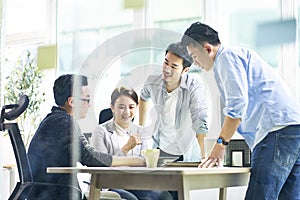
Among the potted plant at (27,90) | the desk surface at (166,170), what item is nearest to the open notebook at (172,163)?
the desk surface at (166,170)

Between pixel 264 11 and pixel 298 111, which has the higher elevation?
pixel 264 11

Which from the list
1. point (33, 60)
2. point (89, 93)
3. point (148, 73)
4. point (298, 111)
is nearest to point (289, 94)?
point (298, 111)

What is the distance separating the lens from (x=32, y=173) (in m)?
1.42

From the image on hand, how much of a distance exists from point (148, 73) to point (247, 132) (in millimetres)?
279

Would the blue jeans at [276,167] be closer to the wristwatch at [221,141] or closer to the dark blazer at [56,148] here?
the wristwatch at [221,141]

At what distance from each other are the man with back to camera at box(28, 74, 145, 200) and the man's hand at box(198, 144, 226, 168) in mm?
279

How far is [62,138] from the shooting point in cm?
143

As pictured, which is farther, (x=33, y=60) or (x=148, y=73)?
(x=33, y=60)

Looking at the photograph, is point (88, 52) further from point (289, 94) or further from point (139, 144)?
point (289, 94)

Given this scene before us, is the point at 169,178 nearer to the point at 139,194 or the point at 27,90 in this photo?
the point at 139,194

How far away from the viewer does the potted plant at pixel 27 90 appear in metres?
1.44

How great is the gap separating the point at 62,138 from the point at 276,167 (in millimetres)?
549

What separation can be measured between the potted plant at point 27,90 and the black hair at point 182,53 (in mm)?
371

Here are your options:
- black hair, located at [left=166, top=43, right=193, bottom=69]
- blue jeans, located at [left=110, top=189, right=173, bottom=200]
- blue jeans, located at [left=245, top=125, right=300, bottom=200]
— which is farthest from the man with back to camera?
blue jeans, located at [left=245, top=125, right=300, bottom=200]
